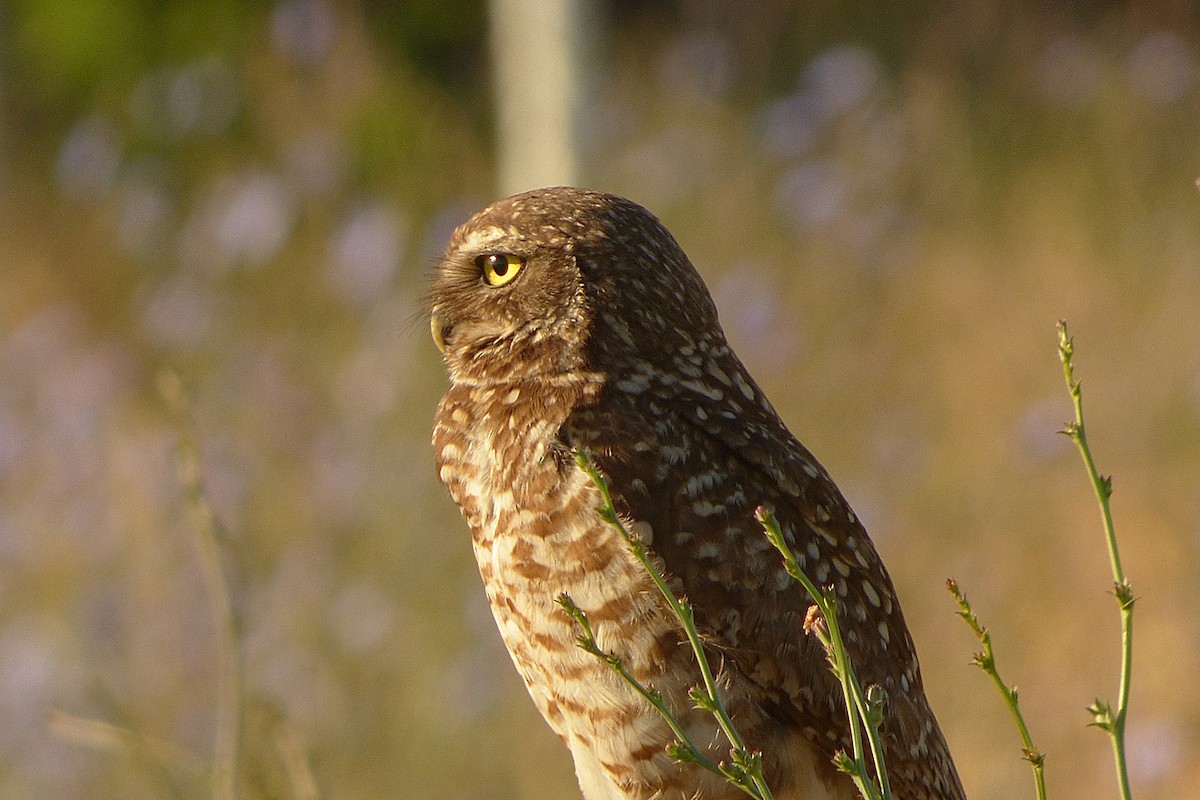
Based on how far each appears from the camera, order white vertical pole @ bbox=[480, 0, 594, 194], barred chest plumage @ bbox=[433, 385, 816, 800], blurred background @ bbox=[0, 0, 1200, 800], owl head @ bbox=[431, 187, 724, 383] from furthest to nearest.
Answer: white vertical pole @ bbox=[480, 0, 594, 194] → blurred background @ bbox=[0, 0, 1200, 800] → owl head @ bbox=[431, 187, 724, 383] → barred chest plumage @ bbox=[433, 385, 816, 800]

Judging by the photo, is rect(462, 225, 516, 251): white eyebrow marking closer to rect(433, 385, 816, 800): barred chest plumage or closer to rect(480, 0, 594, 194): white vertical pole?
rect(433, 385, 816, 800): barred chest plumage

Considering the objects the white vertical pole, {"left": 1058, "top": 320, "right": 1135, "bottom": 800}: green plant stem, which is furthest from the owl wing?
the white vertical pole

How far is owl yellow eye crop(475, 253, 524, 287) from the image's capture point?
2699mm

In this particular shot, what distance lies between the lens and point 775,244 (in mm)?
7285

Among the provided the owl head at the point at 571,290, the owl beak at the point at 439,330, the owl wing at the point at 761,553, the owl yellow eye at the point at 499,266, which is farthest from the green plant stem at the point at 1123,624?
the owl beak at the point at 439,330

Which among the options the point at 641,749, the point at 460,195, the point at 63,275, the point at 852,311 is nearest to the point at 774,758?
the point at 641,749

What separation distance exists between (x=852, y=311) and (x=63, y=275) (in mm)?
4483

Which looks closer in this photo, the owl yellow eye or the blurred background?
the owl yellow eye

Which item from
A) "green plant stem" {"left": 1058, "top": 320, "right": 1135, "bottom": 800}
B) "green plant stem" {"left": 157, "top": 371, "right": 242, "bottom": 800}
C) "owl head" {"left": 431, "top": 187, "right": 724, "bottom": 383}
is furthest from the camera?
"owl head" {"left": 431, "top": 187, "right": 724, "bottom": 383}

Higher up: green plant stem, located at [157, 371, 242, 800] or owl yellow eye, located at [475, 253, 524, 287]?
owl yellow eye, located at [475, 253, 524, 287]

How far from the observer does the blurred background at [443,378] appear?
15.6ft

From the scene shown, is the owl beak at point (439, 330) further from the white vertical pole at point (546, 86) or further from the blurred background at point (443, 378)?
the white vertical pole at point (546, 86)

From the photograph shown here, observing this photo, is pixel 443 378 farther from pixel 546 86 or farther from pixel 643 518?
pixel 643 518

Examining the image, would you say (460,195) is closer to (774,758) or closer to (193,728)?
(193,728)
